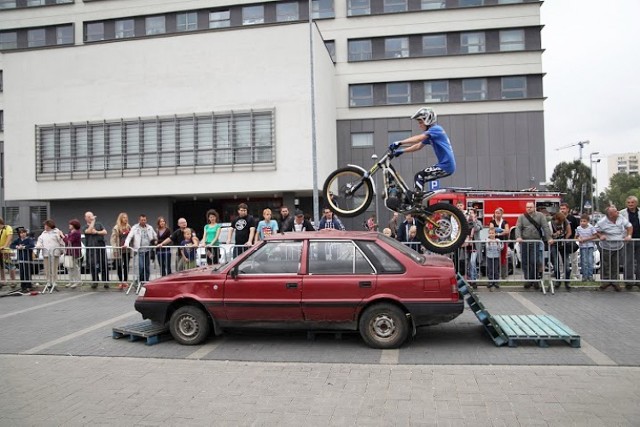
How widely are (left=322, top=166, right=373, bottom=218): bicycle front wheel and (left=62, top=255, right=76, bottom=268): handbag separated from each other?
30.9 feet

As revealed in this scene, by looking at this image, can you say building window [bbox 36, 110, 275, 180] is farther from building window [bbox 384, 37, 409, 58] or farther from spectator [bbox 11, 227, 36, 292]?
building window [bbox 384, 37, 409, 58]

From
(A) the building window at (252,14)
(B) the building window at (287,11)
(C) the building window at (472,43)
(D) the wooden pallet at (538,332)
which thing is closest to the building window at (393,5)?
(C) the building window at (472,43)

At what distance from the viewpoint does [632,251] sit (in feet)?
35.2

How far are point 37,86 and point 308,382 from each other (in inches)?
915

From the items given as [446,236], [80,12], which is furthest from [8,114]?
[446,236]

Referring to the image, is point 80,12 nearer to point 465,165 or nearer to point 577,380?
point 465,165

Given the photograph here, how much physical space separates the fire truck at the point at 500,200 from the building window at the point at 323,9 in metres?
19.2

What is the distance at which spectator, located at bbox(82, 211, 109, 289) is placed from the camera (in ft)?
41.3

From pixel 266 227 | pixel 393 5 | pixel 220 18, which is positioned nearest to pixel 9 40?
pixel 220 18

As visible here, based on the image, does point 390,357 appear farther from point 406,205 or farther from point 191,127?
point 191,127

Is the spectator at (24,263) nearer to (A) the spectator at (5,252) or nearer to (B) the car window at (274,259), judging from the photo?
(A) the spectator at (5,252)

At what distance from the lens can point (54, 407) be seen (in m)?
5.05

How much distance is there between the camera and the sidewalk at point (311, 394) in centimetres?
462

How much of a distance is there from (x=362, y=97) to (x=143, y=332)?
26.0m
